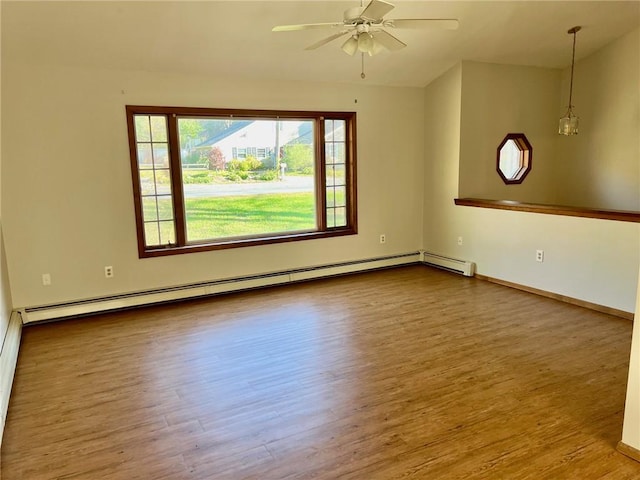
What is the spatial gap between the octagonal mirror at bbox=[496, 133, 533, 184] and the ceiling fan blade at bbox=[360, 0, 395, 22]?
351 centimetres

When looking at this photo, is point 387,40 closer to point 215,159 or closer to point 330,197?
point 215,159

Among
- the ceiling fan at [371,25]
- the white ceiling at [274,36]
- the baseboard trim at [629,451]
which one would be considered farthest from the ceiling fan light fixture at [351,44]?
the baseboard trim at [629,451]

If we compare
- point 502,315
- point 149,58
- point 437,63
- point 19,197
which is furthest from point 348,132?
point 19,197

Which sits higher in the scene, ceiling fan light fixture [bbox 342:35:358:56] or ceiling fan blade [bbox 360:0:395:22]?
ceiling fan blade [bbox 360:0:395:22]

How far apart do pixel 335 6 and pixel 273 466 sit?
11.3ft

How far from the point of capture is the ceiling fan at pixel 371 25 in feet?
9.12

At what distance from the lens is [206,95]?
4.64 metres

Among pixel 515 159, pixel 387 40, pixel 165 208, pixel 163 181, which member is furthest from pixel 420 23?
pixel 515 159

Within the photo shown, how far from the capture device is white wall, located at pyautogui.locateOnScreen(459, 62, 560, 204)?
213 inches

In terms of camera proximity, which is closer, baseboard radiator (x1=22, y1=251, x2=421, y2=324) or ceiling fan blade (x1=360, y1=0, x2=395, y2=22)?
ceiling fan blade (x1=360, y1=0, x2=395, y2=22)

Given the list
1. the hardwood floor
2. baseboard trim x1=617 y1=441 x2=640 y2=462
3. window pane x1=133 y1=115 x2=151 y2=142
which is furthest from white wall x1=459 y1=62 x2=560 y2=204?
baseboard trim x1=617 y1=441 x2=640 y2=462

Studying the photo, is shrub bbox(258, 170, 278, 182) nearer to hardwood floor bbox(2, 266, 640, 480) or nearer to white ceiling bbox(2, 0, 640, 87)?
white ceiling bbox(2, 0, 640, 87)

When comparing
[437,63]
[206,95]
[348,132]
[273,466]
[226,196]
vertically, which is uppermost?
[437,63]

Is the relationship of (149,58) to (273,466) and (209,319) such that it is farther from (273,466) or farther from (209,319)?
(273,466)
